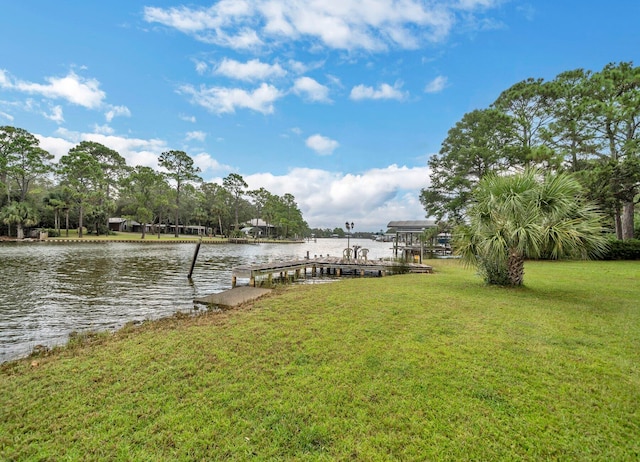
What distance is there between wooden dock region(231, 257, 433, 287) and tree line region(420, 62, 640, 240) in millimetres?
4736

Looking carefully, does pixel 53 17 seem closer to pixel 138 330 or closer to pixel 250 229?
pixel 138 330

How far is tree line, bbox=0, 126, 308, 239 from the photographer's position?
3616 cm

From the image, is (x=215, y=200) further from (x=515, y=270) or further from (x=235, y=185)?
(x=515, y=270)

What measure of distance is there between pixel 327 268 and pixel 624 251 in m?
19.0

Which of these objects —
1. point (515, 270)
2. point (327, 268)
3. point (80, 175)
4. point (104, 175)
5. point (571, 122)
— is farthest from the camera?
point (104, 175)

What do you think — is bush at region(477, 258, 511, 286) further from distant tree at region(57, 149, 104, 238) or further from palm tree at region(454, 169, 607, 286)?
distant tree at region(57, 149, 104, 238)

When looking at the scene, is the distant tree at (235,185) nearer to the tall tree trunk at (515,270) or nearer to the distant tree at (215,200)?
the distant tree at (215,200)

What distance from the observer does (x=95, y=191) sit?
42.5 m

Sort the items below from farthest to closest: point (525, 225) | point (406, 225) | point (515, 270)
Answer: point (406, 225) → point (515, 270) → point (525, 225)

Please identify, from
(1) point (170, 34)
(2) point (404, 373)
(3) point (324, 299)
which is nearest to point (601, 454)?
(2) point (404, 373)

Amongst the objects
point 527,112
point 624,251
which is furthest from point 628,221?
point 527,112

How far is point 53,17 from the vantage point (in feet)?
38.4

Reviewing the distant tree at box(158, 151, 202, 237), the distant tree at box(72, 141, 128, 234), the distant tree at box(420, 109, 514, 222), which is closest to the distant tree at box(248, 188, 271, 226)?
the distant tree at box(158, 151, 202, 237)

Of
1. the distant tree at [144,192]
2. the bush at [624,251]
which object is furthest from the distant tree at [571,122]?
the distant tree at [144,192]
